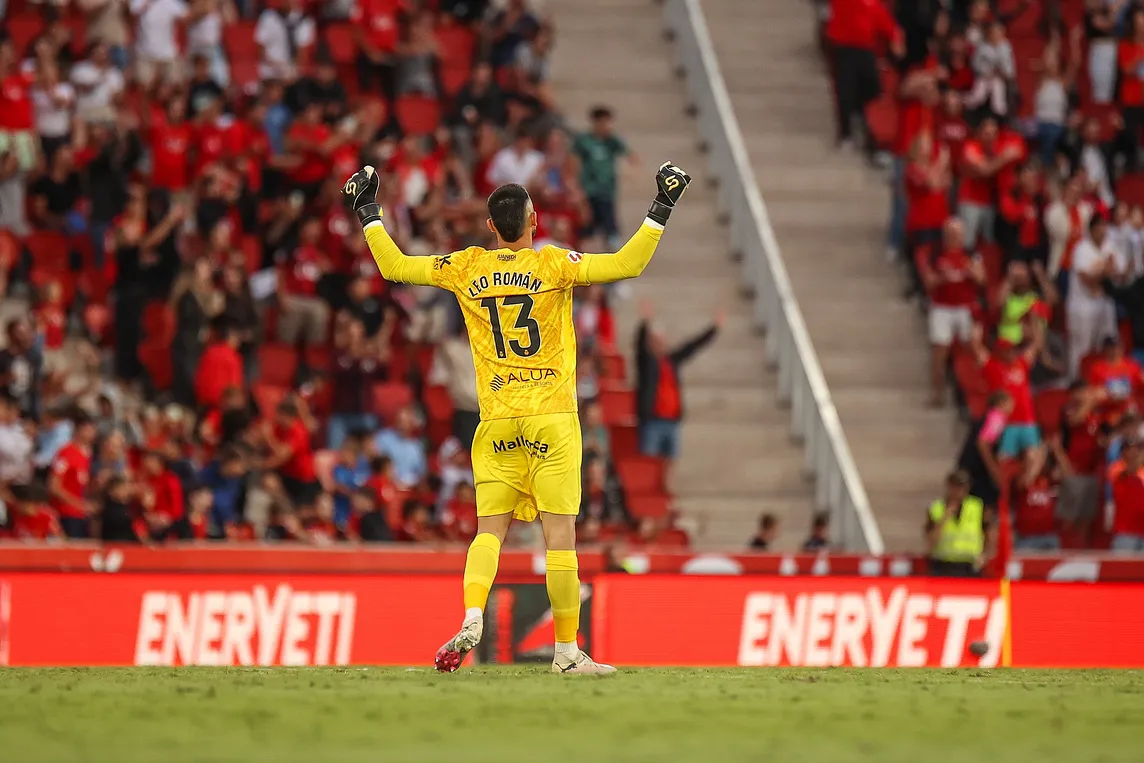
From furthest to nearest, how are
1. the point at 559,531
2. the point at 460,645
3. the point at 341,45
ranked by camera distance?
the point at 341,45 < the point at 559,531 < the point at 460,645

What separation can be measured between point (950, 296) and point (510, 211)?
41.1 feet

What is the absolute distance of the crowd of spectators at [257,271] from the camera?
1769 cm

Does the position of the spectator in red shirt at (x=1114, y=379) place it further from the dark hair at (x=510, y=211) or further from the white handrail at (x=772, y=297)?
the dark hair at (x=510, y=211)

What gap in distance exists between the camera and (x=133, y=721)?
25.1ft

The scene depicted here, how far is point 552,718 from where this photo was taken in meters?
7.77

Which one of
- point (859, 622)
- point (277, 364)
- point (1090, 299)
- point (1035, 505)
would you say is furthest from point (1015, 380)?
point (277, 364)

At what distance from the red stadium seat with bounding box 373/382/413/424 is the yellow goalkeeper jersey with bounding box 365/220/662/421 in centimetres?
930

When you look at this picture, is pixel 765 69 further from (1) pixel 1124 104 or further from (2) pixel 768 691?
(2) pixel 768 691

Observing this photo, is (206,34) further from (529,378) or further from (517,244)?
(529,378)

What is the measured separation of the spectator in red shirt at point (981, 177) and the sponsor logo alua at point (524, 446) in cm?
1345

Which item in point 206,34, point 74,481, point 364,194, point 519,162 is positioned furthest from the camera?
point 519,162

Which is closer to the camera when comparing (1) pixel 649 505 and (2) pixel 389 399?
(2) pixel 389 399

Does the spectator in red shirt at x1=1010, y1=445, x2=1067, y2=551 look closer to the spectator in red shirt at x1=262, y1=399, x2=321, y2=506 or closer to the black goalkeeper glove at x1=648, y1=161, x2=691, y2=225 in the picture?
the spectator in red shirt at x1=262, y1=399, x2=321, y2=506

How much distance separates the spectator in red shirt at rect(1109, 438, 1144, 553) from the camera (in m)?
19.3
